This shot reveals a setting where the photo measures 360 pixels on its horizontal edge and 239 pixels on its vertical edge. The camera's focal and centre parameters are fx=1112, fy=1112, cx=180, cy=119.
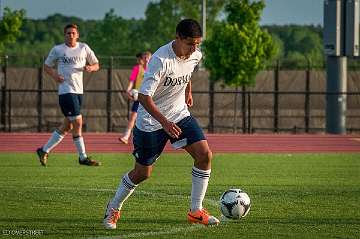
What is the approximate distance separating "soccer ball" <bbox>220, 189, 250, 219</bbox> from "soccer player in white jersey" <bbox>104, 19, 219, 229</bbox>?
290mm

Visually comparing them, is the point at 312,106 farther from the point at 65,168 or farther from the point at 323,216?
the point at 323,216

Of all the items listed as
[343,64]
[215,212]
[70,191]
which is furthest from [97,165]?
[343,64]

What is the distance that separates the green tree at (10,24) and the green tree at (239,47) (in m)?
7.37

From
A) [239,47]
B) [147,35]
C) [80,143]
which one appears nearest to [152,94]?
[80,143]

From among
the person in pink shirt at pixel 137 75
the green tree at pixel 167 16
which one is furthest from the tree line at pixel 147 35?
the person in pink shirt at pixel 137 75

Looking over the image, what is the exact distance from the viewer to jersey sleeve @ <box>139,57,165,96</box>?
34.7 ft

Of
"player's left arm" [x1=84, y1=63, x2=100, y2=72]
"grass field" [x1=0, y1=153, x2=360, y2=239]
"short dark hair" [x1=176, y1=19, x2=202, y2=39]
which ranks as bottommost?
"grass field" [x1=0, y1=153, x2=360, y2=239]

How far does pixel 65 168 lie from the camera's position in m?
18.5

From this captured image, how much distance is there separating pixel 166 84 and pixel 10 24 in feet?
110

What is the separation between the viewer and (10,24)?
43.5 metres

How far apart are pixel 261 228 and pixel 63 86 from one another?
8.43 m

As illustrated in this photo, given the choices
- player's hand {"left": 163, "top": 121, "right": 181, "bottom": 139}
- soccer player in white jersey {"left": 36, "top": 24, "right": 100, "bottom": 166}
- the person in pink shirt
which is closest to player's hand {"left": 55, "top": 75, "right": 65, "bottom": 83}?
soccer player in white jersey {"left": 36, "top": 24, "right": 100, "bottom": 166}

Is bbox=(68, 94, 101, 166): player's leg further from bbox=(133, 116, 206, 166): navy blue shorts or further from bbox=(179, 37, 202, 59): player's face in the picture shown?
bbox=(179, 37, 202, 59): player's face

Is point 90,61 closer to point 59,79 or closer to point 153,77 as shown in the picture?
point 59,79
